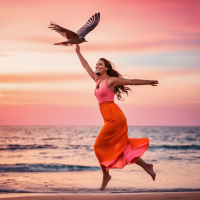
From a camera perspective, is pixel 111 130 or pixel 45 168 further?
pixel 45 168

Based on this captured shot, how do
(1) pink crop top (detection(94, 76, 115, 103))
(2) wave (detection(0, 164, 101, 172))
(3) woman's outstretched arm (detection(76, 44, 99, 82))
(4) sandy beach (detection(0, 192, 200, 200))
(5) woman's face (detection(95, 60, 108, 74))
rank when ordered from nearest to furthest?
1. (1) pink crop top (detection(94, 76, 115, 103))
2. (5) woman's face (detection(95, 60, 108, 74))
3. (3) woman's outstretched arm (detection(76, 44, 99, 82))
4. (4) sandy beach (detection(0, 192, 200, 200))
5. (2) wave (detection(0, 164, 101, 172))

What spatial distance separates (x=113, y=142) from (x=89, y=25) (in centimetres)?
189

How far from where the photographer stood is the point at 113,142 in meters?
5.00

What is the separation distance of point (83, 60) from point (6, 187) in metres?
4.48

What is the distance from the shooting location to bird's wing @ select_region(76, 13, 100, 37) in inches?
196

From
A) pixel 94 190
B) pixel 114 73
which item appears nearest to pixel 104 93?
pixel 114 73

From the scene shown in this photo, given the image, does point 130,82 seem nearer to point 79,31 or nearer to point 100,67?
point 100,67

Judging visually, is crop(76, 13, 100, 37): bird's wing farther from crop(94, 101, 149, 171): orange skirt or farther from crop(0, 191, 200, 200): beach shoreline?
crop(0, 191, 200, 200): beach shoreline

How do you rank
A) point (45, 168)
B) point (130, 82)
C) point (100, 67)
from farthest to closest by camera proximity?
point (45, 168) → point (100, 67) → point (130, 82)

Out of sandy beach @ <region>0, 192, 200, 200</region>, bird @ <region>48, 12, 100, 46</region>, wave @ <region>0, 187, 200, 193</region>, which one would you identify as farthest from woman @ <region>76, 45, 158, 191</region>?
wave @ <region>0, 187, 200, 193</region>

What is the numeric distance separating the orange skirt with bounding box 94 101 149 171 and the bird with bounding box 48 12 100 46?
106 cm

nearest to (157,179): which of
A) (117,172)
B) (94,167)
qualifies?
(117,172)

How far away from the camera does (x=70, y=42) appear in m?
4.84

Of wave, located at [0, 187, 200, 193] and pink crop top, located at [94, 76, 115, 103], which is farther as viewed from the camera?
wave, located at [0, 187, 200, 193]
